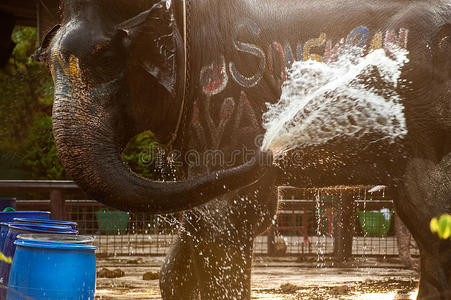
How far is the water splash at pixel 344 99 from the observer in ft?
11.9

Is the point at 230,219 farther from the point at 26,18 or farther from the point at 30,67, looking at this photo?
the point at 30,67

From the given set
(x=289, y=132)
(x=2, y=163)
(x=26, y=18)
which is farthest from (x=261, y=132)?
(x=2, y=163)

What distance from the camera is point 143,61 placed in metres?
3.38

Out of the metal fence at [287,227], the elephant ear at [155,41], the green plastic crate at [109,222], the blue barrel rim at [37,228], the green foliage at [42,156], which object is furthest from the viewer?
the green foliage at [42,156]

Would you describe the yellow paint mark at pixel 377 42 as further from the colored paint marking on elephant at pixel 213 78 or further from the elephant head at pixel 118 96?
the elephant head at pixel 118 96

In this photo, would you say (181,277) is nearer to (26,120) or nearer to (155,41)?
(155,41)

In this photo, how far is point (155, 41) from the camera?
3.38 m

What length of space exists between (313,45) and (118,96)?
3.25ft

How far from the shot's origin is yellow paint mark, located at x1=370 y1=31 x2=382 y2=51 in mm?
3653

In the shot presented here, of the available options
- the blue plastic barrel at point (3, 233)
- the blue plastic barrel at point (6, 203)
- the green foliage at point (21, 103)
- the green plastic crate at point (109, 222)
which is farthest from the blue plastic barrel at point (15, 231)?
the green foliage at point (21, 103)

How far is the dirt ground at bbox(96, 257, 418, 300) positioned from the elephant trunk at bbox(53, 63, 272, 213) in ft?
9.37

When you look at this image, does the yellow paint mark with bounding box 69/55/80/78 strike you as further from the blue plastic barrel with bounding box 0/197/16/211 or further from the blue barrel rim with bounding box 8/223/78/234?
the blue plastic barrel with bounding box 0/197/16/211

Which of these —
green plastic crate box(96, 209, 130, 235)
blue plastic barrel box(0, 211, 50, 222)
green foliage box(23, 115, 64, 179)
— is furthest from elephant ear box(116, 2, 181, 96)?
green foliage box(23, 115, 64, 179)

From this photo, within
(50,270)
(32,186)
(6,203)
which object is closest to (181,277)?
(50,270)
